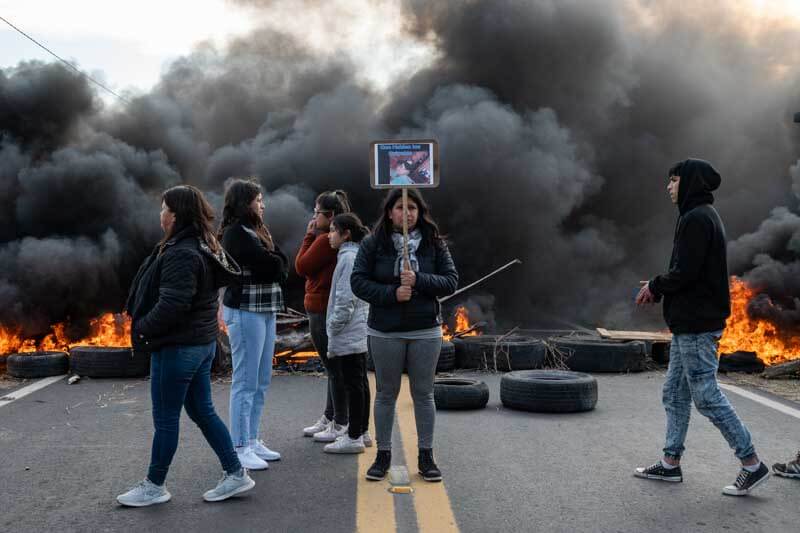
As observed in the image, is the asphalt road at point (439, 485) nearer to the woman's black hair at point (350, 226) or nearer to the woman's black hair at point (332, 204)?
the woman's black hair at point (350, 226)

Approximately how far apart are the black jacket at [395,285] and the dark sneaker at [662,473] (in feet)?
4.71

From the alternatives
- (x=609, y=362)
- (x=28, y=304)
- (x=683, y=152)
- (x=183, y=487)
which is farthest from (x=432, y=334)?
(x=683, y=152)

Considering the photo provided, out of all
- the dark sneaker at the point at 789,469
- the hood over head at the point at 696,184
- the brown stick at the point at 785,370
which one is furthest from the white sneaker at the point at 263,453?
the brown stick at the point at 785,370

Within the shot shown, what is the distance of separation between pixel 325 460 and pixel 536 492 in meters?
1.36

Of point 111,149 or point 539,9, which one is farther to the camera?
point 539,9

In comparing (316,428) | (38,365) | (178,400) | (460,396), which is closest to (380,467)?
(178,400)

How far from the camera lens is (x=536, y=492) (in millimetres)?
3756

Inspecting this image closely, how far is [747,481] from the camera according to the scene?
12.1ft

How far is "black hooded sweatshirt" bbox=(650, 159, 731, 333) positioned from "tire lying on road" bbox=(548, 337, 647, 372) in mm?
4647

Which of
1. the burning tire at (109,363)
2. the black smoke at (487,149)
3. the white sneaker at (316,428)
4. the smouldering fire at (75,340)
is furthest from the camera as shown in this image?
the black smoke at (487,149)

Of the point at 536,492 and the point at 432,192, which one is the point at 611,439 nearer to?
the point at 536,492

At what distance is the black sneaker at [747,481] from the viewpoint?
3.68 meters

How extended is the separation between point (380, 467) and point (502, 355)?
478 cm

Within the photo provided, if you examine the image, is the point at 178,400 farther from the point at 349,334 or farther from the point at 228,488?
the point at 349,334
